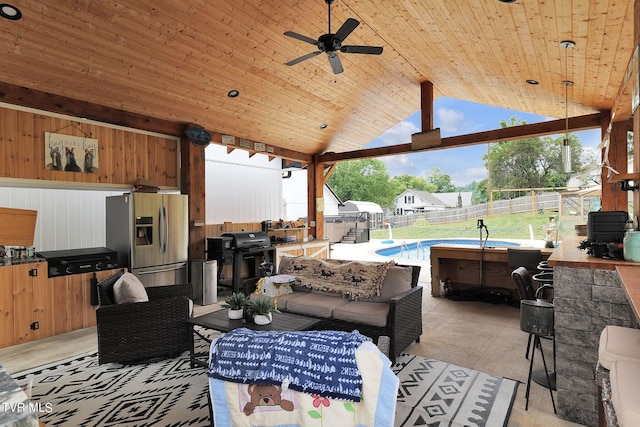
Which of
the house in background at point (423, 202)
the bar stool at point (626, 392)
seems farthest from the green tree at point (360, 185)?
the bar stool at point (626, 392)

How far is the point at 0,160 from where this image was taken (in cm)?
381

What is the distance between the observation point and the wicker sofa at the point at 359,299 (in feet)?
10.3

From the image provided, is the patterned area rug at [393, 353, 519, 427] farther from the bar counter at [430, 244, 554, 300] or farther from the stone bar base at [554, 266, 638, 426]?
the bar counter at [430, 244, 554, 300]

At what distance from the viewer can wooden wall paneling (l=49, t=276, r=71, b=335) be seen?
390 cm

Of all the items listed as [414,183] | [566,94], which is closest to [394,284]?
[566,94]

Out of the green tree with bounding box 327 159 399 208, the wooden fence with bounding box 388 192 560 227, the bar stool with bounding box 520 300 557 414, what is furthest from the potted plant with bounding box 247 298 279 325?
the green tree with bounding box 327 159 399 208

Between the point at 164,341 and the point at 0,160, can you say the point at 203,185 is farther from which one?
the point at 164,341

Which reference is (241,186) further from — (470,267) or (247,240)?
(470,267)

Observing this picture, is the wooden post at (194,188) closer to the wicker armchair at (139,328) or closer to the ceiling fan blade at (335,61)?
the wicker armchair at (139,328)

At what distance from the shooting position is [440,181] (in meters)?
38.2

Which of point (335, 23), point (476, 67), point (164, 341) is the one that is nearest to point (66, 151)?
point (164, 341)

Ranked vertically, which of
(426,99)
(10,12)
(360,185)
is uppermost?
(360,185)

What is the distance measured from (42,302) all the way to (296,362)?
3954 millimetres

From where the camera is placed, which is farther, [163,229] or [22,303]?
[163,229]
